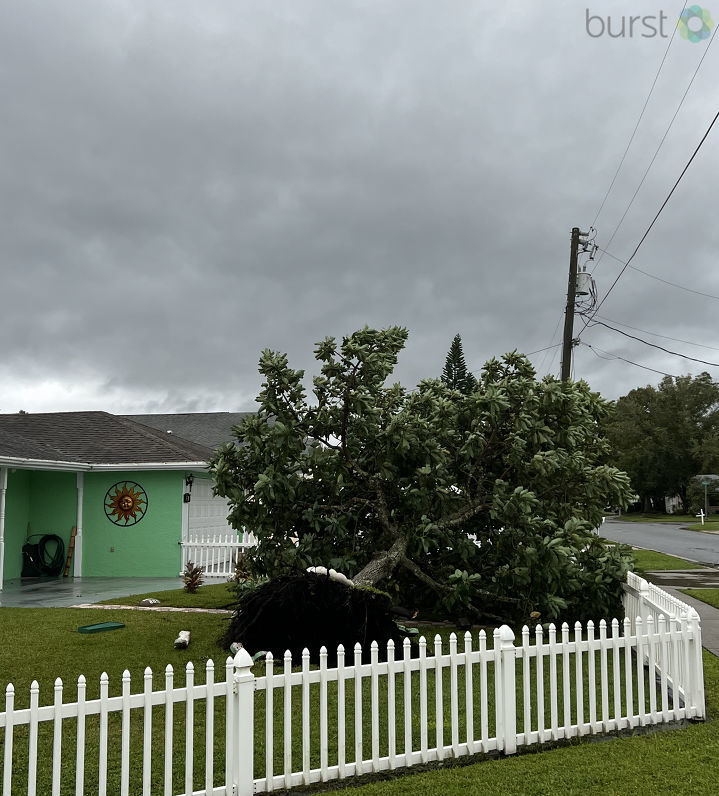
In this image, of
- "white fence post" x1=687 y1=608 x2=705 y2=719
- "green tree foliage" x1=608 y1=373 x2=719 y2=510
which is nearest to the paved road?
"white fence post" x1=687 y1=608 x2=705 y2=719

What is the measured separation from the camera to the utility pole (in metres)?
18.0

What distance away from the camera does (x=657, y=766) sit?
4855mm

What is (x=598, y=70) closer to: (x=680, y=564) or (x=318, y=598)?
(x=318, y=598)

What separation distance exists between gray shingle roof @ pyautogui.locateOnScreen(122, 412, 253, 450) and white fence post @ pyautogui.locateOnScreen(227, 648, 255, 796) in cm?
2957

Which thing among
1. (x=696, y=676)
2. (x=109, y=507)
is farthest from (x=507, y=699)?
(x=109, y=507)

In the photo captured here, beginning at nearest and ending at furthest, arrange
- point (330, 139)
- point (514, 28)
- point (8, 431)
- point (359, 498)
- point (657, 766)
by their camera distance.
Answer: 1. point (657, 766)
2. point (359, 498)
3. point (514, 28)
4. point (330, 139)
5. point (8, 431)

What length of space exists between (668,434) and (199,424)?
45.4 meters

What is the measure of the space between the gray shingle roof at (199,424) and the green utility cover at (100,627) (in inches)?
930

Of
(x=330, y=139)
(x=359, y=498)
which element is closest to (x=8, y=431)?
(x=330, y=139)

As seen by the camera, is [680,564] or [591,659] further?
[680,564]

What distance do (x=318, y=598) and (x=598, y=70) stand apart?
899 centimetres

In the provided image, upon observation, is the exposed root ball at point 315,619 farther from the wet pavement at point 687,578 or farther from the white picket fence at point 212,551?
the wet pavement at point 687,578

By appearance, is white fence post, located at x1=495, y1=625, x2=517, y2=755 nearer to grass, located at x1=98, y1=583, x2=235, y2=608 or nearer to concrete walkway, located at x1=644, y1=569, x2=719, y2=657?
concrete walkway, located at x1=644, y1=569, x2=719, y2=657

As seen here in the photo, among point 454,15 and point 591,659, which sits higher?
point 454,15
